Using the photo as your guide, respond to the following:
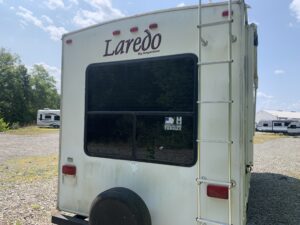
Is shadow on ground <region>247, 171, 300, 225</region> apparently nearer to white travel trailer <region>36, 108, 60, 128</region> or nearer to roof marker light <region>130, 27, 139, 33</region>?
roof marker light <region>130, 27, 139, 33</region>

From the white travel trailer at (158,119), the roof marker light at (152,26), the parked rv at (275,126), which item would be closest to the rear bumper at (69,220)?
the white travel trailer at (158,119)

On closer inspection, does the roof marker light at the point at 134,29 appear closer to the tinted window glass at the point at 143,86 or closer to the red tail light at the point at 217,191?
the tinted window glass at the point at 143,86

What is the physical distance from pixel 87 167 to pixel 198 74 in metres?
1.76

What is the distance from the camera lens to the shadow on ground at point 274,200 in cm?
514

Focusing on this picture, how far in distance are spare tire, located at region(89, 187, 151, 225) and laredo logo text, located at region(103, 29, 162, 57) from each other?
154 centimetres

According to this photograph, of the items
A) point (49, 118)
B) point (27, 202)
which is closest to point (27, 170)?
point (27, 202)

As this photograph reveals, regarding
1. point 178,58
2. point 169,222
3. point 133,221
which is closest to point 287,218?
point 169,222

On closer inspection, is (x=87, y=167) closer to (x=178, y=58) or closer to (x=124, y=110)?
(x=124, y=110)

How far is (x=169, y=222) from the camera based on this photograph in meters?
3.02

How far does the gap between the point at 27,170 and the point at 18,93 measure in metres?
47.3

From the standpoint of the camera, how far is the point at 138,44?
10.8 ft

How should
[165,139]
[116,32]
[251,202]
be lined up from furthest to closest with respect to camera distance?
[251,202], [116,32], [165,139]

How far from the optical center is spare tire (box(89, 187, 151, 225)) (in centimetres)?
296

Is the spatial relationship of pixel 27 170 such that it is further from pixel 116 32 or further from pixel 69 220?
pixel 116 32
